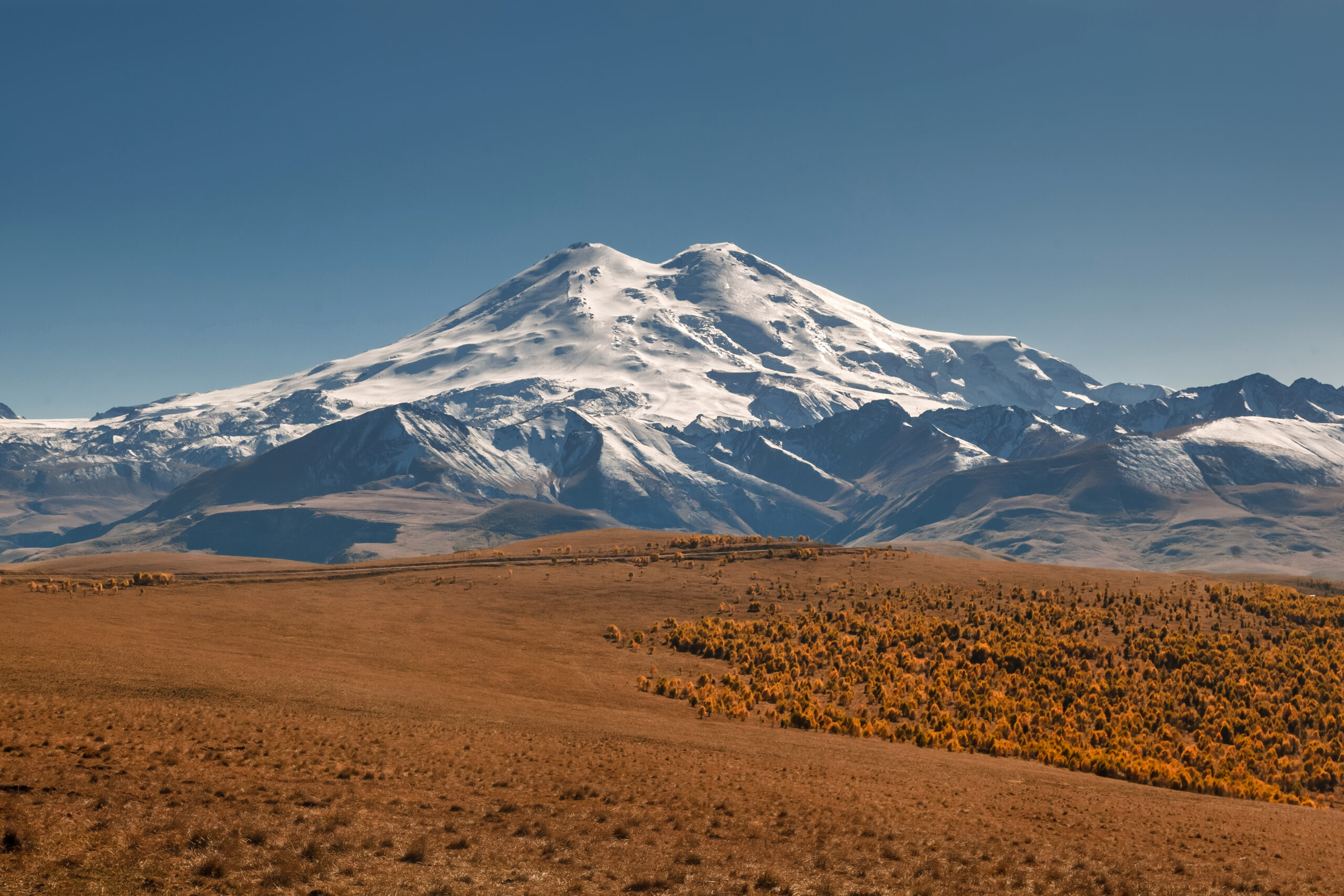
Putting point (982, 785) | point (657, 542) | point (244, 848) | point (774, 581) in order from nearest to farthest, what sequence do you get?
1. point (244, 848)
2. point (982, 785)
3. point (774, 581)
4. point (657, 542)

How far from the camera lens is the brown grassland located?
23062mm

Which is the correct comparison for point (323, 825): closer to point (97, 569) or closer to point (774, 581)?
point (774, 581)

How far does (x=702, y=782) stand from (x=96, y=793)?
17.8 meters

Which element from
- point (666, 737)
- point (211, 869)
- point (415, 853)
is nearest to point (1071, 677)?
point (666, 737)

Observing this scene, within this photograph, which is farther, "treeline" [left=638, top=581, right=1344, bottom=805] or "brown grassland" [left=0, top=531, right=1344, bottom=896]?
"treeline" [left=638, top=581, right=1344, bottom=805]

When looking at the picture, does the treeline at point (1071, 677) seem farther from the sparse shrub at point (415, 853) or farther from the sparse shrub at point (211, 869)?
the sparse shrub at point (211, 869)

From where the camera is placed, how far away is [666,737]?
3903 centimetres

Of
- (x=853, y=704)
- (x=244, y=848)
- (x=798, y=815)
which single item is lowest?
(x=853, y=704)

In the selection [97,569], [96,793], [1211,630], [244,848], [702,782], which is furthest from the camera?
[97,569]

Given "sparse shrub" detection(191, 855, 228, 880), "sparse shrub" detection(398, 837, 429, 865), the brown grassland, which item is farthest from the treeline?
"sparse shrub" detection(191, 855, 228, 880)

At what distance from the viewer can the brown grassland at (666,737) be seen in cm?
2306

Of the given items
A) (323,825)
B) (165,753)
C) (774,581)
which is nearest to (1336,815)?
(323,825)

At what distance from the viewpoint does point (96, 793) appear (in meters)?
23.9

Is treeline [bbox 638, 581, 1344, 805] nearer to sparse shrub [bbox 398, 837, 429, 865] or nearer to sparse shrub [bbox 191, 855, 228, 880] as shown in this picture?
sparse shrub [bbox 398, 837, 429, 865]
